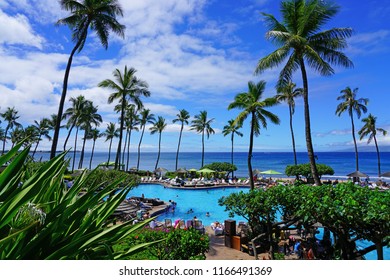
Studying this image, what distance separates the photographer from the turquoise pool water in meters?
20.3

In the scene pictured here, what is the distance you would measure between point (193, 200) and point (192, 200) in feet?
0.35

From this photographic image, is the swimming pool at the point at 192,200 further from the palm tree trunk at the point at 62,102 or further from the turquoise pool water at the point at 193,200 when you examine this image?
the palm tree trunk at the point at 62,102

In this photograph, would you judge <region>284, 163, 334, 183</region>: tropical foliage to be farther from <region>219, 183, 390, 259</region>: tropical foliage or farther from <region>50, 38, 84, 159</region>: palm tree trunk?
<region>50, 38, 84, 159</region>: palm tree trunk

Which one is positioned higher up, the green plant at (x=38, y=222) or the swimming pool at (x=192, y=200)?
the green plant at (x=38, y=222)

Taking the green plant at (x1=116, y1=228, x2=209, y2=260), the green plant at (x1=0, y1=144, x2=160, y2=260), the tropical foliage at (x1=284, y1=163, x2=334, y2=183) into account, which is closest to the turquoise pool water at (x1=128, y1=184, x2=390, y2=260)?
the tropical foliage at (x1=284, y1=163, x2=334, y2=183)

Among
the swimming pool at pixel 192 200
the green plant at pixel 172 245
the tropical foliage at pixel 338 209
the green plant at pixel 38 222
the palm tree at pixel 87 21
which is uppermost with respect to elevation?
the palm tree at pixel 87 21

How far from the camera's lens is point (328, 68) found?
43.3 ft

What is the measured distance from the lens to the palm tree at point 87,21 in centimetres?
1691

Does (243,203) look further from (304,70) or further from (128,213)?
(128,213)

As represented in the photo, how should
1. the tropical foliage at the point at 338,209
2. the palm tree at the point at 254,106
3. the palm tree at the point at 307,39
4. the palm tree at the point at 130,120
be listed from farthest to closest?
the palm tree at the point at 130,120, the palm tree at the point at 254,106, the palm tree at the point at 307,39, the tropical foliage at the point at 338,209

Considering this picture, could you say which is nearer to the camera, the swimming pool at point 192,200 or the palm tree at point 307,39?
the palm tree at point 307,39

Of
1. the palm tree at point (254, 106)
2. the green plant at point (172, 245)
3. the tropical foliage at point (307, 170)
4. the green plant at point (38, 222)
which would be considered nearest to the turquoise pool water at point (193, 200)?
the palm tree at point (254, 106)
